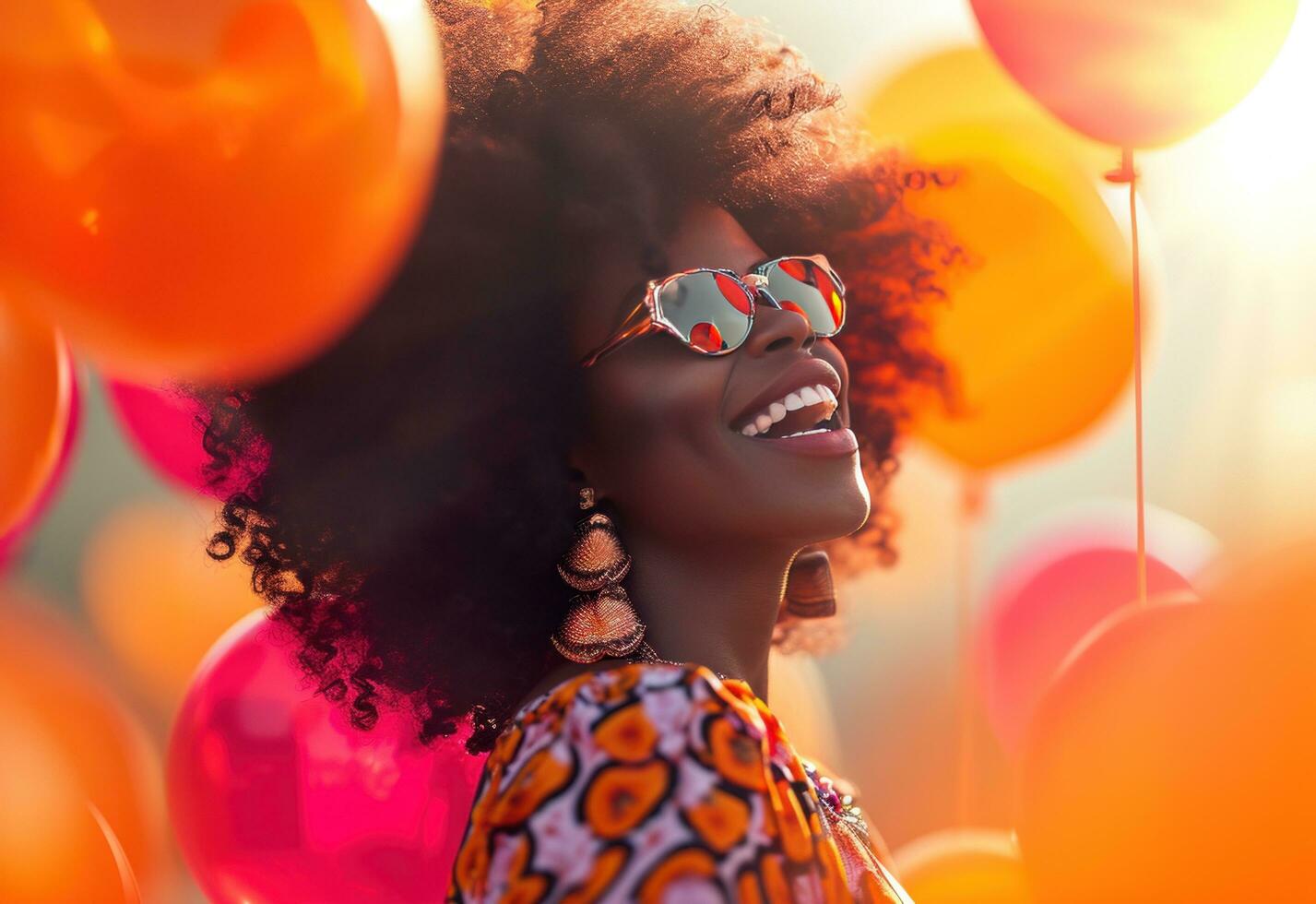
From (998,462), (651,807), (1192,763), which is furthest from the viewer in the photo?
(998,462)

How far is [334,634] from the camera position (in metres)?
1.92

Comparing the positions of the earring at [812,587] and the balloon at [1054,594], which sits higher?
the balloon at [1054,594]

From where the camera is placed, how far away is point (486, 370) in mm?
1750

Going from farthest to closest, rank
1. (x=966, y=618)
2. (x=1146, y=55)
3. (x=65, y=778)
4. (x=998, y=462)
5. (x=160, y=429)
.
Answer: (x=966, y=618), (x=998, y=462), (x=160, y=429), (x=65, y=778), (x=1146, y=55)

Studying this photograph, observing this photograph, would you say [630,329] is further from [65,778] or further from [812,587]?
[65,778]

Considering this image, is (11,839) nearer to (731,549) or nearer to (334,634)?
(334,634)

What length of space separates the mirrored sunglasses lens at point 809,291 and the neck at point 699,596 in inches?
13.0

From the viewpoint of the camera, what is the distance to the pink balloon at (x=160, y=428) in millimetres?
2488

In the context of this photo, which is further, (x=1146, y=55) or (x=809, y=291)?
(x=1146, y=55)

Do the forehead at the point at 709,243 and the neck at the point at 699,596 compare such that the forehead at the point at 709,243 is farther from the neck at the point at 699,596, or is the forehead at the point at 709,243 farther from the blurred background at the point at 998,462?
the blurred background at the point at 998,462

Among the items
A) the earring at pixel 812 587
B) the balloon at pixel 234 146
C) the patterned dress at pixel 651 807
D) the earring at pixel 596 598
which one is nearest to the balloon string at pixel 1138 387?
the earring at pixel 812 587

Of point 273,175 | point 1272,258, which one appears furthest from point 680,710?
point 1272,258

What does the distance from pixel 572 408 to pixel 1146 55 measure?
1128mm

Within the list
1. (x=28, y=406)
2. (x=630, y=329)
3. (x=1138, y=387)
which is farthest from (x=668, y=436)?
(x=28, y=406)
